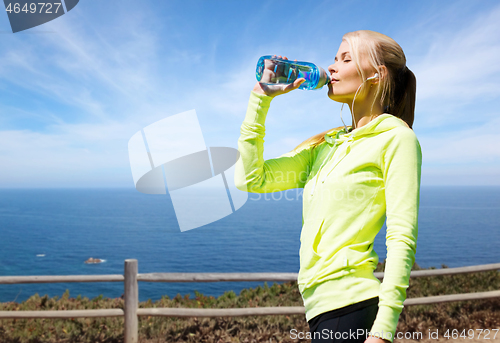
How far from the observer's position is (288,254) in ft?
190

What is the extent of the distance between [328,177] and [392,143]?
265 mm

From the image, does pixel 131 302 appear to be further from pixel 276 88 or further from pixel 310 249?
pixel 276 88

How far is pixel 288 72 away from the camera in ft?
5.44

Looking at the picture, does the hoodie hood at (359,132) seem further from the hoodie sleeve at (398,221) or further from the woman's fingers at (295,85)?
the woman's fingers at (295,85)

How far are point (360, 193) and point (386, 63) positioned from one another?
0.54 m

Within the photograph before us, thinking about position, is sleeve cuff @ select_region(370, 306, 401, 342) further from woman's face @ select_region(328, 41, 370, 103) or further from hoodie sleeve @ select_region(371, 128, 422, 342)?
woman's face @ select_region(328, 41, 370, 103)

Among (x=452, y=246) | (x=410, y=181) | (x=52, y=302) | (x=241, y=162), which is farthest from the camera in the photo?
(x=452, y=246)

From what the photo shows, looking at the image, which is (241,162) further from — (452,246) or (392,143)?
(452,246)

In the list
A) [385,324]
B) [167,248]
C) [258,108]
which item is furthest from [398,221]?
[167,248]

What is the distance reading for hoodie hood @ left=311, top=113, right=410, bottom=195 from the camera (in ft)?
3.91

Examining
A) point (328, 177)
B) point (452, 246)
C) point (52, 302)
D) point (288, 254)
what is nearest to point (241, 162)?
point (328, 177)

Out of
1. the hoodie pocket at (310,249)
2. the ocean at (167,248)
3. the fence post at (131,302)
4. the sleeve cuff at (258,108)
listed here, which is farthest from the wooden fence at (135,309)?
the ocean at (167,248)

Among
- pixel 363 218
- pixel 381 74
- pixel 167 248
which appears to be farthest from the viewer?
pixel 167 248

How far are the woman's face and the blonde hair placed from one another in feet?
0.06
